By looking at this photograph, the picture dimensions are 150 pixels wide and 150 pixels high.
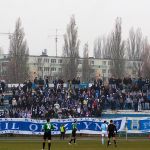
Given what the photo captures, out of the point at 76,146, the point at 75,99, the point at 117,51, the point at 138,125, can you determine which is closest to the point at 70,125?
the point at 138,125

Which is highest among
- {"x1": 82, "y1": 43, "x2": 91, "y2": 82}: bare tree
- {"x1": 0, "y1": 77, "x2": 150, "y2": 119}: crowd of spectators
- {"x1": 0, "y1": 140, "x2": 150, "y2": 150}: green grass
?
{"x1": 82, "y1": 43, "x2": 91, "y2": 82}: bare tree

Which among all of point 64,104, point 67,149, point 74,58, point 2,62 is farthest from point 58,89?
point 2,62

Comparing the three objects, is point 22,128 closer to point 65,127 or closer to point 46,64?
point 65,127

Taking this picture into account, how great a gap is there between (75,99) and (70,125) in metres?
7.09

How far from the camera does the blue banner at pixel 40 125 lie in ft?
164

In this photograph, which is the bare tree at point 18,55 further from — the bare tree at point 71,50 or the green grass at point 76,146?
the green grass at point 76,146

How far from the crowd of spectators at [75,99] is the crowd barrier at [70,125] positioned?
2984mm

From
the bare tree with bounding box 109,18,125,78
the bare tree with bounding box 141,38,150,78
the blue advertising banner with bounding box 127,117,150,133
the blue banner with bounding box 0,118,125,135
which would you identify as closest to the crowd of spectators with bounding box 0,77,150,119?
the blue banner with bounding box 0,118,125,135

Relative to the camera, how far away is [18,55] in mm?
96812

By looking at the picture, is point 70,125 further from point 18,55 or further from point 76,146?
point 18,55

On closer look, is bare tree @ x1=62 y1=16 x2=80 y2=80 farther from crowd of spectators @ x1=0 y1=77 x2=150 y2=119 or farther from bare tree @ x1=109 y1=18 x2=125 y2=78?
crowd of spectators @ x1=0 y1=77 x2=150 y2=119

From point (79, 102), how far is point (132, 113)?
595 centimetres

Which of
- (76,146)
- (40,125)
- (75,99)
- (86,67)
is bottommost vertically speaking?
(76,146)

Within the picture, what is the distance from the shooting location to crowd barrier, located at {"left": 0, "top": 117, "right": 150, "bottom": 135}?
4988cm
